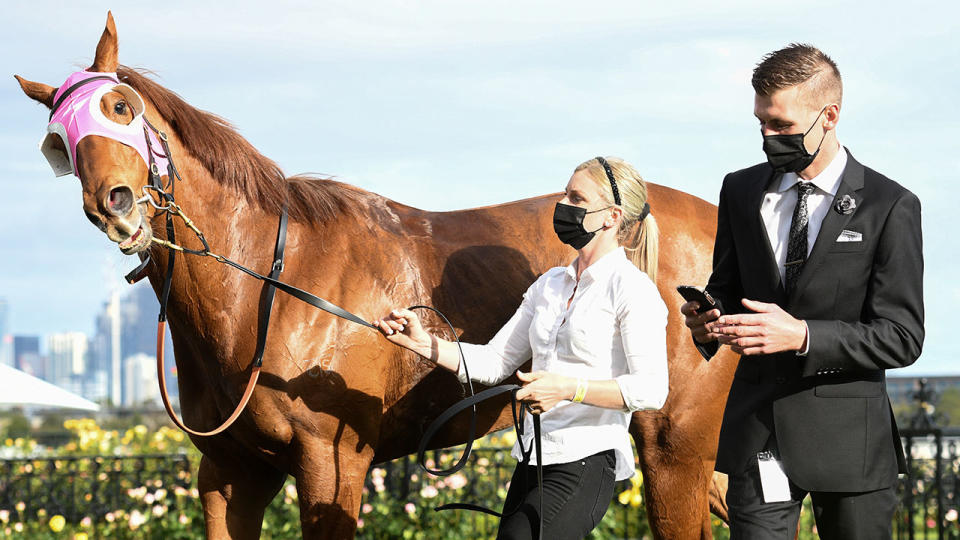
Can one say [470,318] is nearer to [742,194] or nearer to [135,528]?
[742,194]

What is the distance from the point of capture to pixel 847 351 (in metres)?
2.78

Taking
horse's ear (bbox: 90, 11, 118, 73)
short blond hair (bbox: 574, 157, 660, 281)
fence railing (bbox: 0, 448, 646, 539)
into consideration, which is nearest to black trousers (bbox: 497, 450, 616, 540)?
short blond hair (bbox: 574, 157, 660, 281)

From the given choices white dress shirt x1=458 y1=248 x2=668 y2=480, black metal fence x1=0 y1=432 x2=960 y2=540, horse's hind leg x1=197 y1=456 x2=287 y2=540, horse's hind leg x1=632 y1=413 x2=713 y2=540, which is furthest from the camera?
black metal fence x1=0 y1=432 x2=960 y2=540

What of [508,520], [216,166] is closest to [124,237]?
[216,166]

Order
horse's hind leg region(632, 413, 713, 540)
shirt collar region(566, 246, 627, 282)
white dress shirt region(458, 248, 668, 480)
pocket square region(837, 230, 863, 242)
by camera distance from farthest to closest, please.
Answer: horse's hind leg region(632, 413, 713, 540) → shirt collar region(566, 246, 627, 282) → white dress shirt region(458, 248, 668, 480) → pocket square region(837, 230, 863, 242)

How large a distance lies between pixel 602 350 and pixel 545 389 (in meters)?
0.35

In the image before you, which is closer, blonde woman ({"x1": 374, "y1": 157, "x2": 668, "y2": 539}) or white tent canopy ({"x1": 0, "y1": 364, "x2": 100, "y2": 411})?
blonde woman ({"x1": 374, "y1": 157, "x2": 668, "y2": 539})

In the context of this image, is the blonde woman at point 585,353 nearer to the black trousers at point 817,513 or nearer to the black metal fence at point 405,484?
the black trousers at point 817,513

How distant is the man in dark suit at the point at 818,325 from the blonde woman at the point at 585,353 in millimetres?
277

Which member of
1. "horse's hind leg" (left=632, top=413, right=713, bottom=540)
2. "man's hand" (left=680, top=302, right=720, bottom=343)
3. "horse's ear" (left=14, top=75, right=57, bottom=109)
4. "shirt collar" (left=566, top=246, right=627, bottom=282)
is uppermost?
"horse's ear" (left=14, top=75, right=57, bottom=109)

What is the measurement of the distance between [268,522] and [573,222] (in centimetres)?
512

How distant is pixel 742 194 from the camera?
3197 mm

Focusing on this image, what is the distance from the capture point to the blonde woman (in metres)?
3.18

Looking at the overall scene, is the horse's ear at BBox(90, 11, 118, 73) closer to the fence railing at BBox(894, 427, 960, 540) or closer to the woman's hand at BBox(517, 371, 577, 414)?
the woman's hand at BBox(517, 371, 577, 414)
